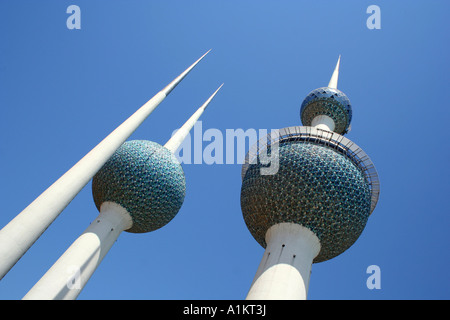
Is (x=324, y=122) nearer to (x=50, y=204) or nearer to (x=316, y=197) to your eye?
(x=316, y=197)

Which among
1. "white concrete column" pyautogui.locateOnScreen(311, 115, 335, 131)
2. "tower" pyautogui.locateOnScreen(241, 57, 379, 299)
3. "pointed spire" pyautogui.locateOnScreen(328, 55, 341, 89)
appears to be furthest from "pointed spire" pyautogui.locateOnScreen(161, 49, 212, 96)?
"pointed spire" pyautogui.locateOnScreen(328, 55, 341, 89)

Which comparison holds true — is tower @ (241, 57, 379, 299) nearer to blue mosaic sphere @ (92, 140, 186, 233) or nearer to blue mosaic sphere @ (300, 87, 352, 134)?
blue mosaic sphere @ (92, 140, 186, 233)

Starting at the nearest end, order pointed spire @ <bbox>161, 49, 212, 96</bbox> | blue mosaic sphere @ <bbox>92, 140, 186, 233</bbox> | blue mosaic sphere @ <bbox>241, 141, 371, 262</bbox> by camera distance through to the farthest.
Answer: blue mosaic sphere @ <bbox>241, 141, 371, 262</bbox>
pointed spire @ <bbox>161, 49, 212, 96</bbox>
blue mosaic sphere @ <bbox>92, 140, 186, 233</bbox>

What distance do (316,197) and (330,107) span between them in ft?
47.2

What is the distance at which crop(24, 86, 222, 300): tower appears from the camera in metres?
22.1

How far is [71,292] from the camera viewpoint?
20.0 metres

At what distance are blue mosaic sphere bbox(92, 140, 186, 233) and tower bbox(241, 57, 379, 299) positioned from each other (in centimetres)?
657

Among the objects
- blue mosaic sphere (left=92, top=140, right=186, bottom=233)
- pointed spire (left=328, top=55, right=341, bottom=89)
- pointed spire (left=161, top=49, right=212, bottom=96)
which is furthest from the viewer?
pointed spire (left=328, top=55, right=341, bottom=89)

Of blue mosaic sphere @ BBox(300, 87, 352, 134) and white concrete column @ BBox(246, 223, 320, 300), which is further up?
blue mosaic sphere @ BBox(300, 87, 352, 134)

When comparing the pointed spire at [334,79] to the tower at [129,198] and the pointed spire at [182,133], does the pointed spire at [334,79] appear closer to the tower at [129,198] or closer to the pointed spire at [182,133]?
the pointed spire at [182,133]

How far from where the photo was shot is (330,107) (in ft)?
105
